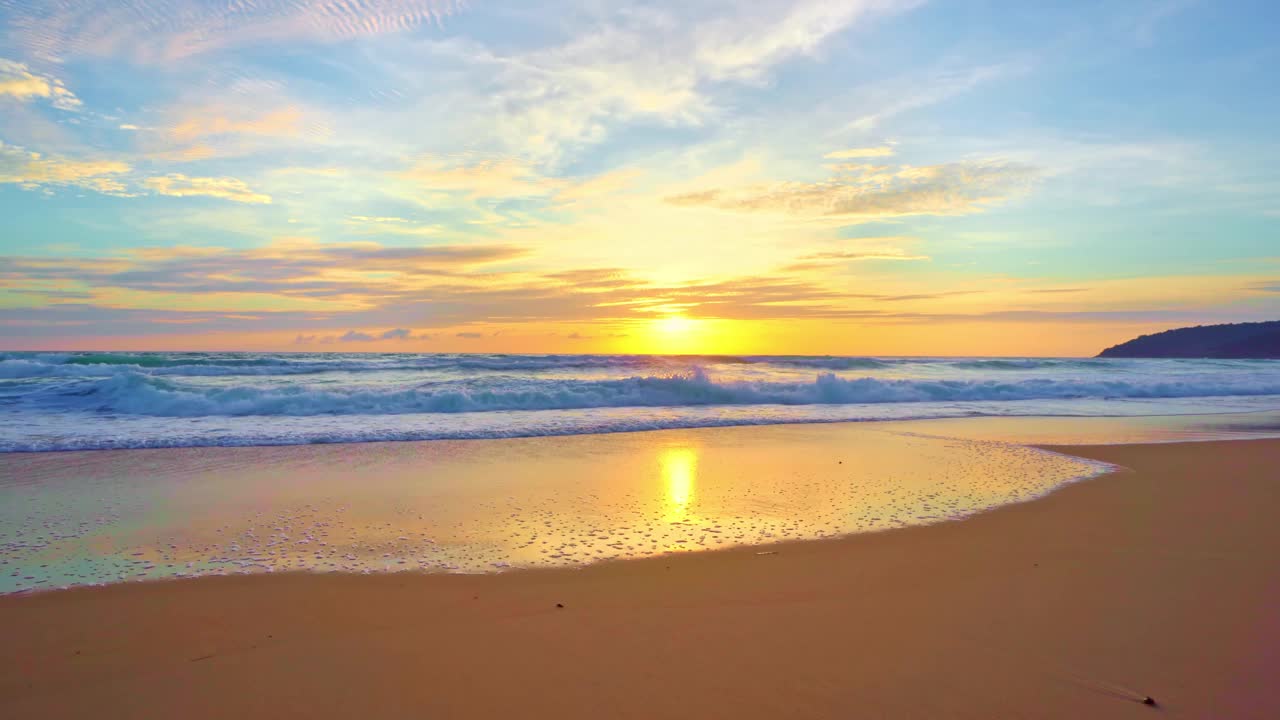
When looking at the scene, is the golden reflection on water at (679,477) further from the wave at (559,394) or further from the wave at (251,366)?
the wave at (251,366)

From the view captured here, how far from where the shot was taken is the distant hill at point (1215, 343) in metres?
65.9

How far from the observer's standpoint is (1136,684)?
264cm

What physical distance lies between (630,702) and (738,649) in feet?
2.03

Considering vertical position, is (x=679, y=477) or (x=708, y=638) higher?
(x=679, y=477)

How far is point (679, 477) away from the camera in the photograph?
22.5 feet

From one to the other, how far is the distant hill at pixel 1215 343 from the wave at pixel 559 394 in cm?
5776

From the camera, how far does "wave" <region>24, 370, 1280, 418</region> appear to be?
13.8m

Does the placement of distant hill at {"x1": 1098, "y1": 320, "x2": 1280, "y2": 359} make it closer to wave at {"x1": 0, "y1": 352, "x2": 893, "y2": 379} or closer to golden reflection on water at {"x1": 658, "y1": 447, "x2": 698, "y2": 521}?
wave at {"x1": 0, "y1": 352, "x2": 893, "y2": 379}

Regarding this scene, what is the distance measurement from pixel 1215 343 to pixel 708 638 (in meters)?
91.9

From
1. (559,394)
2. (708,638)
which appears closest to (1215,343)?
(559,394)

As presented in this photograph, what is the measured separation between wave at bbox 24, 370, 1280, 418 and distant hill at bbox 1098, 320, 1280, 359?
57761mm

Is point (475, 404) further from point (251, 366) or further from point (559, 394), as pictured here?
point (251, 366)

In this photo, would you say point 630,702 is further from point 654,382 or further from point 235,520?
point 654,382

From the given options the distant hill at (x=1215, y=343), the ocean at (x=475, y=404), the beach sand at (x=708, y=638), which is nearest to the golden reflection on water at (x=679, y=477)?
the beach sand at (x=708, y=638)
